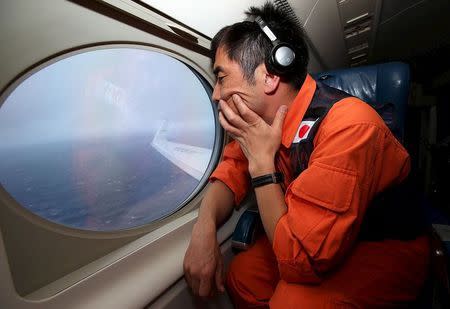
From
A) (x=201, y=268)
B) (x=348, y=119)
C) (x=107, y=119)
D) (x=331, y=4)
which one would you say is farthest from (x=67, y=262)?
(x=331, y=4)

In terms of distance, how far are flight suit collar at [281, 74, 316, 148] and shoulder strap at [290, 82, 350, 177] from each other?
0.06 feet

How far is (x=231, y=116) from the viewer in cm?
112

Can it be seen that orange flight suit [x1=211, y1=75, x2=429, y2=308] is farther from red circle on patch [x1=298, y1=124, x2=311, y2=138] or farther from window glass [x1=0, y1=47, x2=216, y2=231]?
window glass [x1=0, y1=47, x2=216, y2=231]

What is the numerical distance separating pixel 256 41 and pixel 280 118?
1.15ft

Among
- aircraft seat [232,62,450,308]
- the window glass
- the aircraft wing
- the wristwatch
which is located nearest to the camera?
the window glass

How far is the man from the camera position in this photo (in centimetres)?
76

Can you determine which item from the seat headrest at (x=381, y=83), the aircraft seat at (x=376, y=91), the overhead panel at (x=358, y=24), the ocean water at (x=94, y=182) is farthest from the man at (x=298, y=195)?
the overhead panel at (x=358, y=24)

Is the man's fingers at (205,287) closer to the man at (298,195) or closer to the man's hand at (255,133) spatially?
the man at (298,195)

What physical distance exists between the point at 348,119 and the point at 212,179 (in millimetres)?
804

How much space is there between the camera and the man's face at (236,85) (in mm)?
1094

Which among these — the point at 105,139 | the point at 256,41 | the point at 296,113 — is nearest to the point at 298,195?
the point at 296,113

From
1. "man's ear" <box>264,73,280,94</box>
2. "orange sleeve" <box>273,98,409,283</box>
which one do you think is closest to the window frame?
"man's ear" <box>264,73,280,94</box>

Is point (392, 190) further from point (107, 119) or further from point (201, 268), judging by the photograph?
point (107, 119)

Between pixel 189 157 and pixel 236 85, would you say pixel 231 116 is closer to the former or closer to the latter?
pixel 236 85
